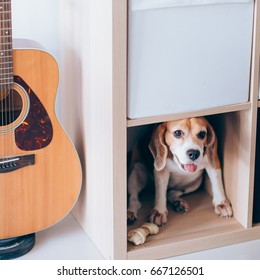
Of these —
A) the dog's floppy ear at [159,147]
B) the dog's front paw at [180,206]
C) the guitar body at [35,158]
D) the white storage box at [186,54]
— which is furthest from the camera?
the dog's front paw at [180,206]

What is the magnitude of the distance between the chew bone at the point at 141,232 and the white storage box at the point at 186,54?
0.29 meters

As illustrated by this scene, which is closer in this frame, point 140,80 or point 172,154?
point 140,80

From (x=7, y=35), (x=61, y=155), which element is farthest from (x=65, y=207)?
(x=7, y=35)

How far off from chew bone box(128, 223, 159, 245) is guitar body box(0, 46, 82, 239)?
162 mm

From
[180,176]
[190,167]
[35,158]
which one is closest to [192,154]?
[190,167]

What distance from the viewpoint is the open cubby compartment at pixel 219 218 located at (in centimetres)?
171

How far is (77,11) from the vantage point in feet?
5.48

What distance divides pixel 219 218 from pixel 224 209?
0.03 metres

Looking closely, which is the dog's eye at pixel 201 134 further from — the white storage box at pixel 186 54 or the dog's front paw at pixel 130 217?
the dog's front paw at pixel 130 217

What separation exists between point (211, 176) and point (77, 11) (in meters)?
0.53

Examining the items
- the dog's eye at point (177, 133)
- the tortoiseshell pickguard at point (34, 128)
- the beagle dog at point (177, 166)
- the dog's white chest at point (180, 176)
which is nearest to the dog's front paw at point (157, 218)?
the beagle dog at point (177, 166)

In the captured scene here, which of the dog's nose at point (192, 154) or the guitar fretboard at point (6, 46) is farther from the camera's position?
the dog's nose at point (192, 154)
